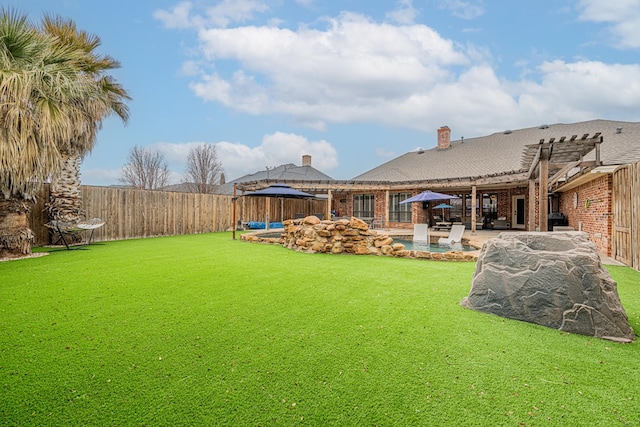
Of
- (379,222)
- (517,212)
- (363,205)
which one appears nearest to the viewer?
(517,212)

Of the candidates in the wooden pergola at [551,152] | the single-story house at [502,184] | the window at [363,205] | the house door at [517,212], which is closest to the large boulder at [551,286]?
the wooden pergola at [551,152]

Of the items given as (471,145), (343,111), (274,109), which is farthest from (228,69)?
(471,145)

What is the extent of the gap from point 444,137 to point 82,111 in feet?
66.0

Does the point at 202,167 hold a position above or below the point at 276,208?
above

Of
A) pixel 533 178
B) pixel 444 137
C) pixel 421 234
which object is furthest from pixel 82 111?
pixel 444 137

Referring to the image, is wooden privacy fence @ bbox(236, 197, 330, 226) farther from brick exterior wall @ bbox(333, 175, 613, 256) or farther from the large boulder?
the large boulder

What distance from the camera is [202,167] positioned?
84.3 ft

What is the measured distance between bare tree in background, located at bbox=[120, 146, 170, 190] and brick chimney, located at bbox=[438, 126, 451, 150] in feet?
70.8

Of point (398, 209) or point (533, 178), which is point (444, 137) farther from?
point (533, 178)

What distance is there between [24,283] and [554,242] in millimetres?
7652

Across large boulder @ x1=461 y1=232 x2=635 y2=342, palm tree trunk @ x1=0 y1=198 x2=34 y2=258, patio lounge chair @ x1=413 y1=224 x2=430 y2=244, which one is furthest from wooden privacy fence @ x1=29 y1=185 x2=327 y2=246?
large boulder @ x1=461 y1=232 x2=635 y2=342

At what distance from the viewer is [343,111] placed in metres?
17.9

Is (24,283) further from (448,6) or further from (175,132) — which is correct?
(175,132)

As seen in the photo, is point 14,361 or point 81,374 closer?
point 81,374
